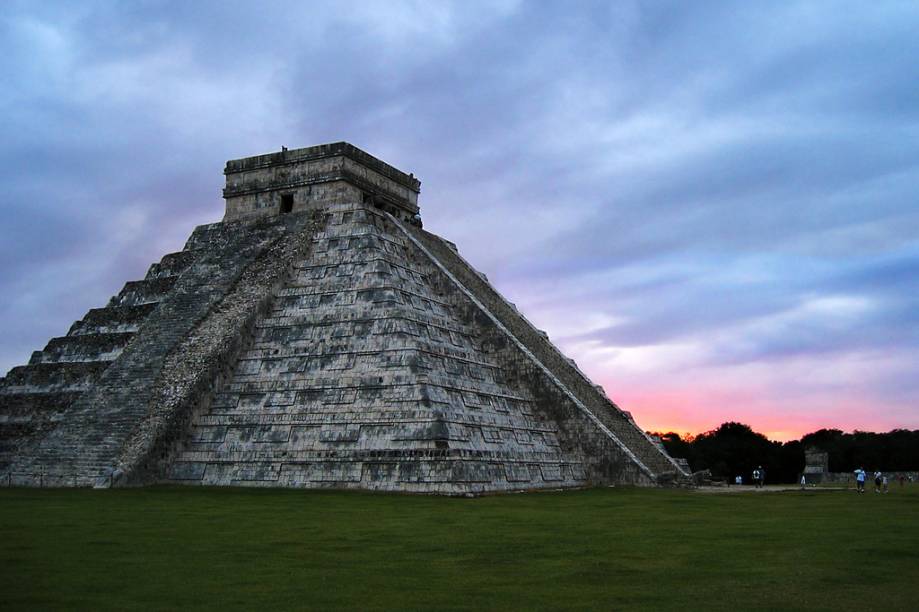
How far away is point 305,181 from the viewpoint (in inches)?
1082

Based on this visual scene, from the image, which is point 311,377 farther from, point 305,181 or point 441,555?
point 441,555

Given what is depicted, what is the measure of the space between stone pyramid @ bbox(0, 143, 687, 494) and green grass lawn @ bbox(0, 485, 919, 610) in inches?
114

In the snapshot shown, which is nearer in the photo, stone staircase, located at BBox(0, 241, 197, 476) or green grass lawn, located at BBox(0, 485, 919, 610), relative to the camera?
green grass lawn, located at BBox(0, 485, 919, 610)

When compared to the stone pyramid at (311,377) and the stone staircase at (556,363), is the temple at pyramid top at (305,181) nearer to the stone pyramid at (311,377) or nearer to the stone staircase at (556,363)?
the stone pyramid at (311,377)

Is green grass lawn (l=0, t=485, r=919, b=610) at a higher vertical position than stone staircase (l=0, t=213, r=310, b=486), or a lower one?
lower

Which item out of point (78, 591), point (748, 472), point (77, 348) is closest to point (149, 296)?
point (77, 348)

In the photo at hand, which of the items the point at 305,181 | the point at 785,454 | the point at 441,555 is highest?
the point at 305,181

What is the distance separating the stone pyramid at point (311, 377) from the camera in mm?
19812

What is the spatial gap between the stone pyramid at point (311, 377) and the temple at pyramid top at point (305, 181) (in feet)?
0.22

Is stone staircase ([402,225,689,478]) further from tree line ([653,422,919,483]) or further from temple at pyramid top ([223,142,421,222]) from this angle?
tree line ([653,422,919,483])

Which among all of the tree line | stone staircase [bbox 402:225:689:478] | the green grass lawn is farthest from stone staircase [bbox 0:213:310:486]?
the tree line

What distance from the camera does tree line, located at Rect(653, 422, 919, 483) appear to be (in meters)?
57.1

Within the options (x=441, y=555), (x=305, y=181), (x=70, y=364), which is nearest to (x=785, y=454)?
(x=305, y=181)

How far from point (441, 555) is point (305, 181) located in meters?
19.0
